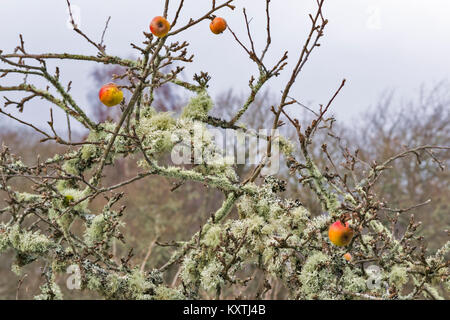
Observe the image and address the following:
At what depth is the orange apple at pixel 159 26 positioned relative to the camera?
5.73 ft

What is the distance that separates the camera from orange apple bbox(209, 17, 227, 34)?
2146mm

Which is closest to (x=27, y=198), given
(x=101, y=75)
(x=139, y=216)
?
(x=139, y=216)

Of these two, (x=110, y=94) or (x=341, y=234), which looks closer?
(x=341, y=234)

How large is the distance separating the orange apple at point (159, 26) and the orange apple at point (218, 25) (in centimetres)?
44

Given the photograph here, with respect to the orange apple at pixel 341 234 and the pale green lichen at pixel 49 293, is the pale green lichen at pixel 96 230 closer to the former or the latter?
the pale green lichen at pixel 49 293

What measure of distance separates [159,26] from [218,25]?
0.47 m

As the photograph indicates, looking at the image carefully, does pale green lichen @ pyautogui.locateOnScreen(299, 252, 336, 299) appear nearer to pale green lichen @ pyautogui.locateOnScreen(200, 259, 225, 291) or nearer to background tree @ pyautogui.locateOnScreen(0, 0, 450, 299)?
background tree @ pyautogui.locateOnScreen(0, 0, 450, 299)

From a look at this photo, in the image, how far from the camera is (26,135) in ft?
50.9

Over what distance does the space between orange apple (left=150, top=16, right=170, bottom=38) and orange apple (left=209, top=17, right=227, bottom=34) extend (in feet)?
1.46

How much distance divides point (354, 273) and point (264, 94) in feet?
41.8

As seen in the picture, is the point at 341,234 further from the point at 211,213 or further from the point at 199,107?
the point at 199,107

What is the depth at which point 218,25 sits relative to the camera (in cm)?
214

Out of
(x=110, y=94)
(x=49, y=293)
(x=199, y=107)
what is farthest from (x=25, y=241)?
(x=199, y=107)
